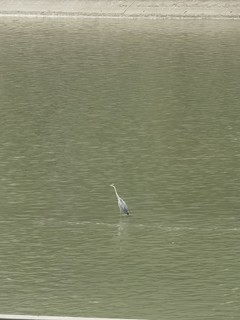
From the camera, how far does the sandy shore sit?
59.6 meters

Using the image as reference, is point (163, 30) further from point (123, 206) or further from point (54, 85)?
point (123, 206)

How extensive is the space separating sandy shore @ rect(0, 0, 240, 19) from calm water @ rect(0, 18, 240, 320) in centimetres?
1149

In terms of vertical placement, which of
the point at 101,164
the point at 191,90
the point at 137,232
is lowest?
the point at 137,232

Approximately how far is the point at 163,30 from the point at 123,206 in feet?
109

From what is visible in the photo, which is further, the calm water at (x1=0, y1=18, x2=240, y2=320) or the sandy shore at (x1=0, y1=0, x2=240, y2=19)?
the sandy shore at (x1=0, y1=0, x2=240, y2=19)

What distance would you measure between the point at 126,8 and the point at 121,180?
120ft

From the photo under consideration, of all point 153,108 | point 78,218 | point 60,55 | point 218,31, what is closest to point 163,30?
point 218,31

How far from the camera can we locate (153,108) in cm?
3478

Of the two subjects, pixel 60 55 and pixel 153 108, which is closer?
pixel 153 108

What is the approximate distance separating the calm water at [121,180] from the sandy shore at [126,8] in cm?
1149

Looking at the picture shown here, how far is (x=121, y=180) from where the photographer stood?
82.3 ft

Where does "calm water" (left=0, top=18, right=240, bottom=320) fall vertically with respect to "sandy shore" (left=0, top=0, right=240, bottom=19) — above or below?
below

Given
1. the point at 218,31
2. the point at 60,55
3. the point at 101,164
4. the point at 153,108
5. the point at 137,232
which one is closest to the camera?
the point at 137,232

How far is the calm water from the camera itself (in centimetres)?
1750
